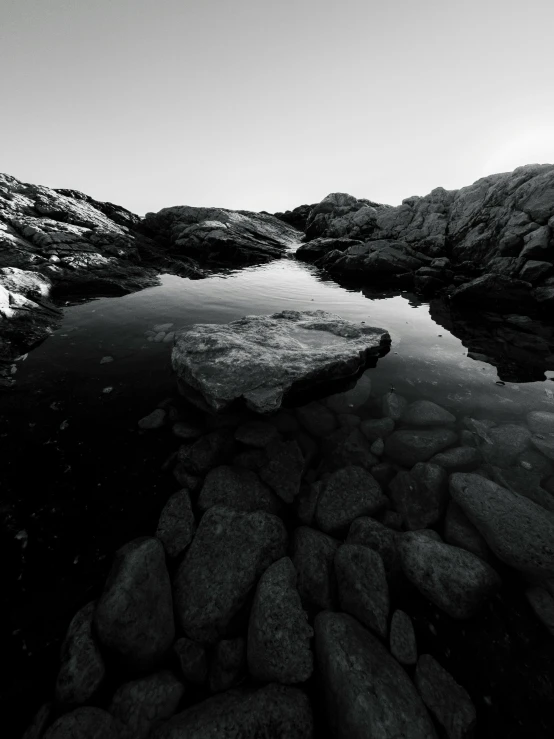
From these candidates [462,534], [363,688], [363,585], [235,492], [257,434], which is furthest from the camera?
[257,434]

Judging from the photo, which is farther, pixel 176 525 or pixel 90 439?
pixel 90 439

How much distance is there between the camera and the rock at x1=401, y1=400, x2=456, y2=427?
6.55m

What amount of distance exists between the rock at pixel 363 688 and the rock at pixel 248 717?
1.08 ft

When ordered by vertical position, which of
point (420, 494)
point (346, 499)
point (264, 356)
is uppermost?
point (264, 356)

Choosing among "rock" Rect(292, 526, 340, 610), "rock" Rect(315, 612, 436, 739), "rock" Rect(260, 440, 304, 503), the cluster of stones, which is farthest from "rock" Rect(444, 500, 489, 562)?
"rock" Rect(260, 440, 304, 503)

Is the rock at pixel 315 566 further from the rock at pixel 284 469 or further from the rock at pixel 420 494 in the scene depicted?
the rock at pixel 420 494

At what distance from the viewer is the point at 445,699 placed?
9.80 ft

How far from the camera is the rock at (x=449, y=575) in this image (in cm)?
370

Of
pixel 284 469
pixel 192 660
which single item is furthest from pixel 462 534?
pixel 192 660

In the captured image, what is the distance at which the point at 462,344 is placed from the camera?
36.3 ft

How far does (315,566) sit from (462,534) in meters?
2.34

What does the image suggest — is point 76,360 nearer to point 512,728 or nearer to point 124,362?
point 124,362

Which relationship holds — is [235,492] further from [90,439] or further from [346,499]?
[90,439]

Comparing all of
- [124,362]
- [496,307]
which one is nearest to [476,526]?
[124,362]
